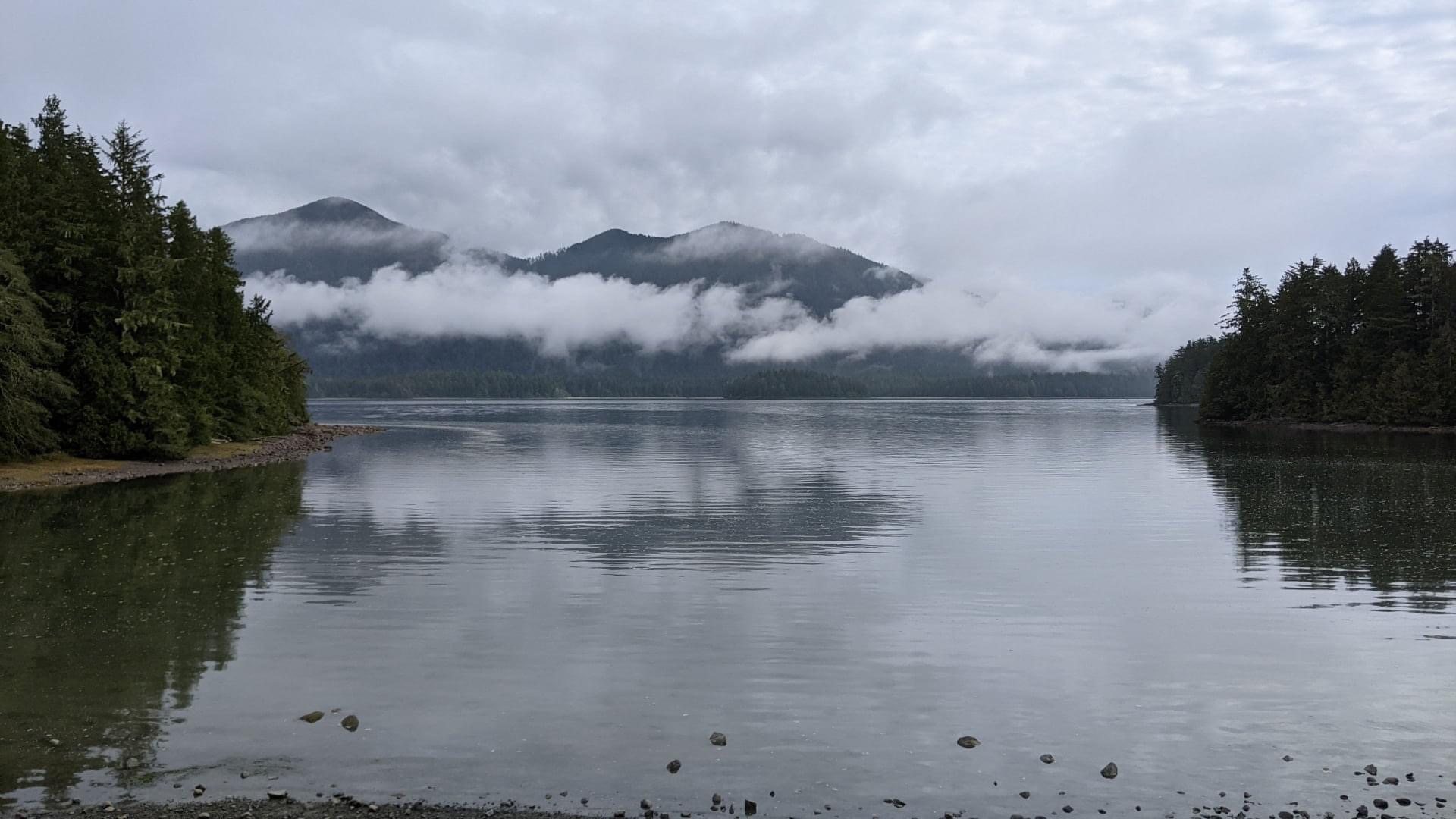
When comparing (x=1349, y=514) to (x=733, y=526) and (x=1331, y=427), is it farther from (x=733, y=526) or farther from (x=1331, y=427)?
(x=1331, y=427)

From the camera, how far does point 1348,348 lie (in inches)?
4710

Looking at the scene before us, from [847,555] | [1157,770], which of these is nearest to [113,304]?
[847,555]

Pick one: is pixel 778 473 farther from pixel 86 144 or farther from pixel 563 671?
pixel 86 144

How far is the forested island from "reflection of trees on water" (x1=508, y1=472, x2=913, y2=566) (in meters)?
88.8

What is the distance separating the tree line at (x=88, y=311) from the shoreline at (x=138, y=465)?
1.06m

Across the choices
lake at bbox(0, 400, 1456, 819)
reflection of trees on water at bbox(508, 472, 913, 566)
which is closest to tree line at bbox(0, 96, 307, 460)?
lake at bbox(0, 400, 1456, 819)

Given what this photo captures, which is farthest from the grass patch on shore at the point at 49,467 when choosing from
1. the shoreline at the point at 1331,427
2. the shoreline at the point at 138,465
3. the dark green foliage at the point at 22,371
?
the shoreline at the point at 1331,427

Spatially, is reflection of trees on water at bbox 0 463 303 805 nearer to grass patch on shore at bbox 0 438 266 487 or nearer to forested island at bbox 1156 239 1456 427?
grass patch on shore at bbox 0 438 266 487

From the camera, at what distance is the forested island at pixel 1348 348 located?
10825 centimetres

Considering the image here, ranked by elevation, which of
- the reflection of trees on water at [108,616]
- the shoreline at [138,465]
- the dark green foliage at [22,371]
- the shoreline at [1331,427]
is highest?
the dark green foliage at [22,371]

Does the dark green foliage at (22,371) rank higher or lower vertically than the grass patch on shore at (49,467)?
higher

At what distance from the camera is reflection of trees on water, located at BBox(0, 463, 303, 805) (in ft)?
42.7

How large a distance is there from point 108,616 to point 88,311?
44.3 meters

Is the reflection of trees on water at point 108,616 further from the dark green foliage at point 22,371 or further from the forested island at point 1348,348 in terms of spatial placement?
the forested island at point 1348,348
